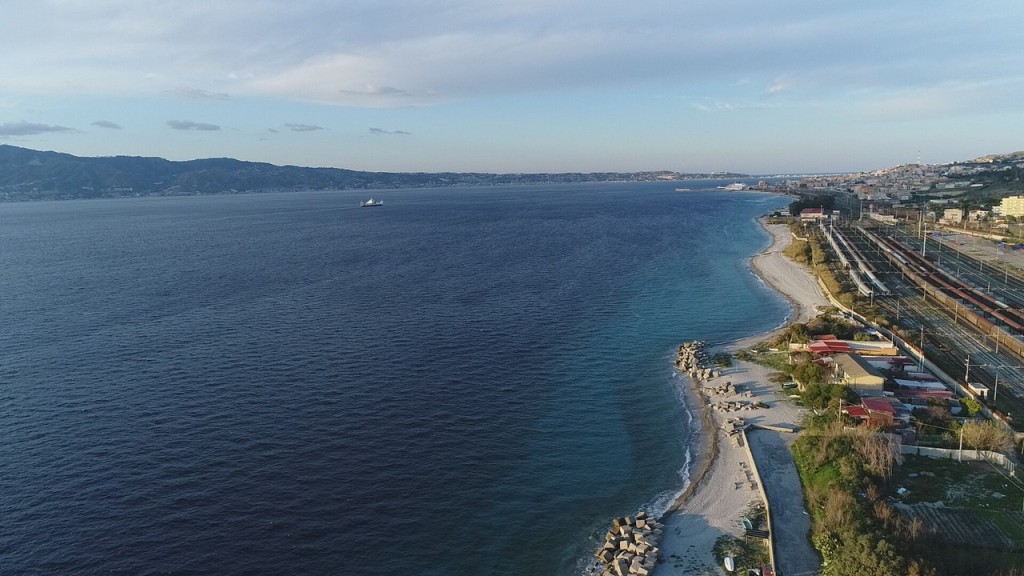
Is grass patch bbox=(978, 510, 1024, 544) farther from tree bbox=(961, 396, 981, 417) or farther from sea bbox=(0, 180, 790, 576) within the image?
sea bbox=(0, 180, 790, 576)

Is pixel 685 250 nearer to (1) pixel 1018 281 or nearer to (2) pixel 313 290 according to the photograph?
(1) pixel 1018 281

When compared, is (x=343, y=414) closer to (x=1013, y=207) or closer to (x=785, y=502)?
(x=785, y=502)

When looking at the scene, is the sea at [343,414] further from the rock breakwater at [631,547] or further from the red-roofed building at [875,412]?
the red-roofed building at [875,412]

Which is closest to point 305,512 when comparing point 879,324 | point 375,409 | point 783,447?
point 375,409

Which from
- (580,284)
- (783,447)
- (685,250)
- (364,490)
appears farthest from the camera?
(685,250)

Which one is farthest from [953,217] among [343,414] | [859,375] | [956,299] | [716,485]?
[343,414]

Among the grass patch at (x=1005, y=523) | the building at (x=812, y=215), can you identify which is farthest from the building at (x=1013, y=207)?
the grass patch at (x=1005, y=523)
